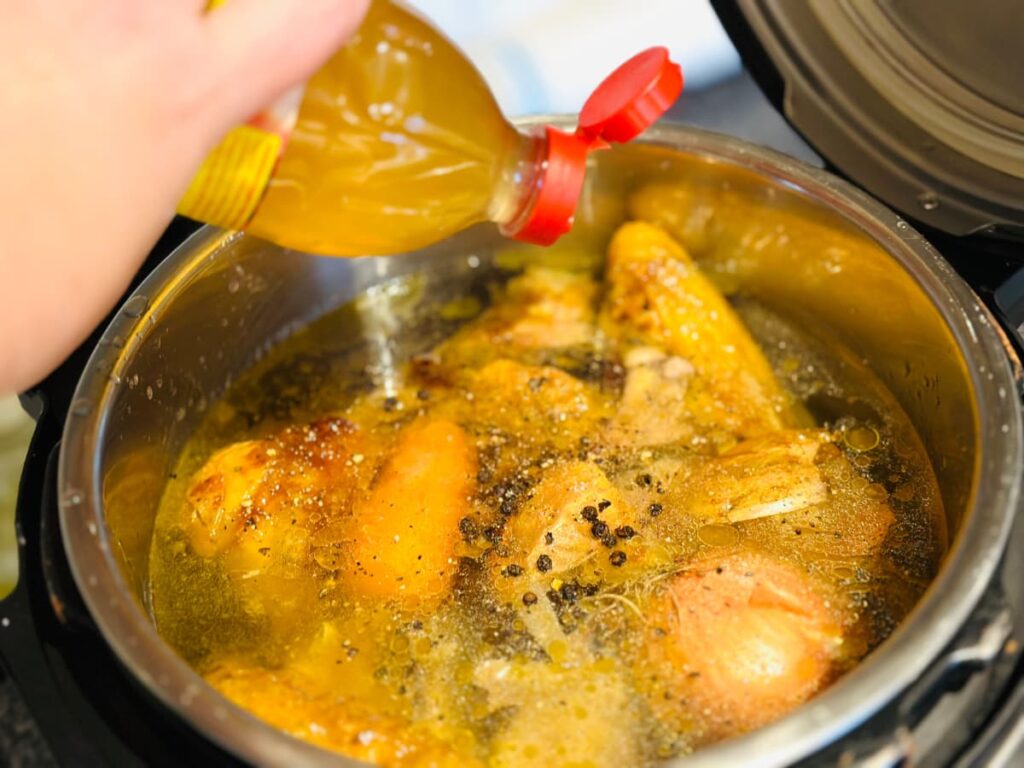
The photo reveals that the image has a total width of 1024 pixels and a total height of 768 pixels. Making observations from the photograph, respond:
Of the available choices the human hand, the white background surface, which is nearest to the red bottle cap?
the human hand

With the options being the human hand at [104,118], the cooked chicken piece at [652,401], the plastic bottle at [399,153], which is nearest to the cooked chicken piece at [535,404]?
the cooked chicken piece at [652,401]

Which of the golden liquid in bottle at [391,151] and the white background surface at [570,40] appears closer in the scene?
the golden liquid in bottle at [391,151]

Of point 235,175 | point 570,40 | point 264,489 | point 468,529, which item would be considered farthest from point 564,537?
point 570,40

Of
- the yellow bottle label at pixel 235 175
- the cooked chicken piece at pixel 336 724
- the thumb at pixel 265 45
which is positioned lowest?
the cooked chicken piece at pixel 336 724

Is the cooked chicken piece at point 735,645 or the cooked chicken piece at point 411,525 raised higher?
the cooked chicken piece at point 411,525

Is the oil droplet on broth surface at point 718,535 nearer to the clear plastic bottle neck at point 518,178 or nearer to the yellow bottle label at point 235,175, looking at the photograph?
the clear plastic bottle neck at point 518,178

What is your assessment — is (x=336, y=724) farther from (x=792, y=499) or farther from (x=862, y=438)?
(x=862, y=438)
